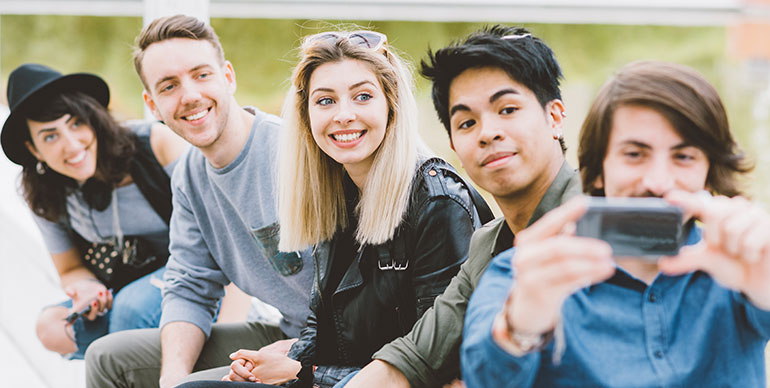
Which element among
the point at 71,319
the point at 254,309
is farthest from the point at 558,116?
the point at 71,319

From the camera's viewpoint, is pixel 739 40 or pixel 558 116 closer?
pixel 558 116

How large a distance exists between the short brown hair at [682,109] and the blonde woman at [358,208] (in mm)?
728

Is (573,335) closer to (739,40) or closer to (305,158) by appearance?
(305,158)

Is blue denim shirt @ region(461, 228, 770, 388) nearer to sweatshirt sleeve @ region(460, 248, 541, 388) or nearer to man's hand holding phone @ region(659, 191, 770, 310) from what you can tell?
sweatshirt sleeve @ region(460, 248, 541, 388)

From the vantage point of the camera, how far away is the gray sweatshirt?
8.95 feet

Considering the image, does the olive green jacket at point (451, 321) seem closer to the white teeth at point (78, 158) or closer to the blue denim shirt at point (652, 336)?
the blue denim shirt at point (652, 336)

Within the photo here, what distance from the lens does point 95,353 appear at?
A: 107 inches

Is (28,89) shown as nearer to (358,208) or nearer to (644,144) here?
(358,208)

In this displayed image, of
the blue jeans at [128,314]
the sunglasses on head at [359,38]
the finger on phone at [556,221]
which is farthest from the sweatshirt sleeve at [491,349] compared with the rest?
the blue jeans at [128,314]

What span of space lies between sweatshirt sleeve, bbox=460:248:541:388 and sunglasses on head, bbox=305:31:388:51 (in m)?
1.00

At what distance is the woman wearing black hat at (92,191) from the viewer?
323 centimetres

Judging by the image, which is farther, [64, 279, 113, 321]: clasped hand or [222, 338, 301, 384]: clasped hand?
[64, 279, 113, 321]: clasped hand

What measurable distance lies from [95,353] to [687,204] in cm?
214

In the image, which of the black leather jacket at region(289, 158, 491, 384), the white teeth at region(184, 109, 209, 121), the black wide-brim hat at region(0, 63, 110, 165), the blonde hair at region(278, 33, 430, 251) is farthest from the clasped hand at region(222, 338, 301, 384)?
the black wide-brim hat at region(0, 63, 110, 165)
